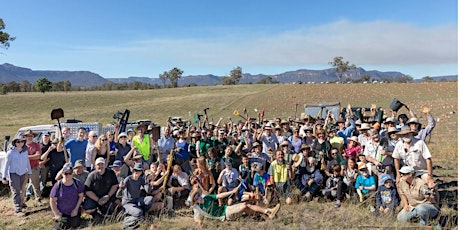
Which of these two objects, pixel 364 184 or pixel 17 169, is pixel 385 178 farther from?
pixel 17 169

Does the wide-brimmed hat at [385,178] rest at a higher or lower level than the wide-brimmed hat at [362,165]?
lower

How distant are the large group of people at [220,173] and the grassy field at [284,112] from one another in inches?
15.8

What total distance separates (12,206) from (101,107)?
156 feet

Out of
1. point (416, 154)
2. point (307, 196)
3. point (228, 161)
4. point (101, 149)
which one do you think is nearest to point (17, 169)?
point (101, 149)

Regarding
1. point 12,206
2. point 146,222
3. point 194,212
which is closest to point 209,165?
point 194,212

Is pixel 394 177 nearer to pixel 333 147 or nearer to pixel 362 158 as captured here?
pixel 362 158

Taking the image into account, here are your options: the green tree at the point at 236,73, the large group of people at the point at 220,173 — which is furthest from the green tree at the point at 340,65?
the large group of people at the point at 220,173

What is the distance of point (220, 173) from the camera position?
8.75 meters

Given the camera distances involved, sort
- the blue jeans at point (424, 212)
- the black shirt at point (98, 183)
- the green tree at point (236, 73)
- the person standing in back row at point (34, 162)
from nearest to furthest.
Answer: the blue jeans at point (424, 212) → the black shirt at point (98, 183) → the person standing in back row at point (34, 162) → the green tree at point (236, 73)

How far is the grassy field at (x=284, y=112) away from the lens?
7.43 meters

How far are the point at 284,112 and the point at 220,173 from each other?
33.1m

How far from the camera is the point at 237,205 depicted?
303 inches

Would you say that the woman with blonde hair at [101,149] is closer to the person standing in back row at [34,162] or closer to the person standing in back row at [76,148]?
the person standing in back row at [76,148]

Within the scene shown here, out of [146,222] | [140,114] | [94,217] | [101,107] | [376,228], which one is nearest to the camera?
[376,228]
